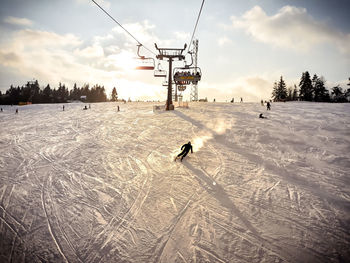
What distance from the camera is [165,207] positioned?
19.2 feet

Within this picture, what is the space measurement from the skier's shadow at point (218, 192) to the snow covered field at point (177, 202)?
0.13ft

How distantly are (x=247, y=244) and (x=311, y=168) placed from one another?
20.3 ft

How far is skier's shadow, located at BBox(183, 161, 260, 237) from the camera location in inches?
204

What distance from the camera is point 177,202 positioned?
19.9 ft

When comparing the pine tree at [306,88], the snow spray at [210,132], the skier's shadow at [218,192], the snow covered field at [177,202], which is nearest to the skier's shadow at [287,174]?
the snow covered field at [177,202]

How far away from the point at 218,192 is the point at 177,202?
166 cm

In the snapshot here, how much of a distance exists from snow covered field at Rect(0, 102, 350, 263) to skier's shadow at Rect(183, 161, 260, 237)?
4cm

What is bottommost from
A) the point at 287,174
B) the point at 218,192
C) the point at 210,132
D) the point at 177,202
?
the point at 177,202

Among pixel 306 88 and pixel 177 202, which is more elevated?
pixel 306 88

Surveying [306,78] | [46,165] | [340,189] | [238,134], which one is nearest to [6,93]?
[46,165]

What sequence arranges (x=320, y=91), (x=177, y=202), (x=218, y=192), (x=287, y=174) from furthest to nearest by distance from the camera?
(x=320, y=91) → (x=287, y=174) → (x=218, y=192) → (x=177, y=202)

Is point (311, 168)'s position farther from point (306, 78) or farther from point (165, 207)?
point (306, 78)

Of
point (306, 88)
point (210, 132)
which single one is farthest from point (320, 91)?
point (210, 132)

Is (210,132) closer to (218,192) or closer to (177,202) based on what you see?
(218,192)
